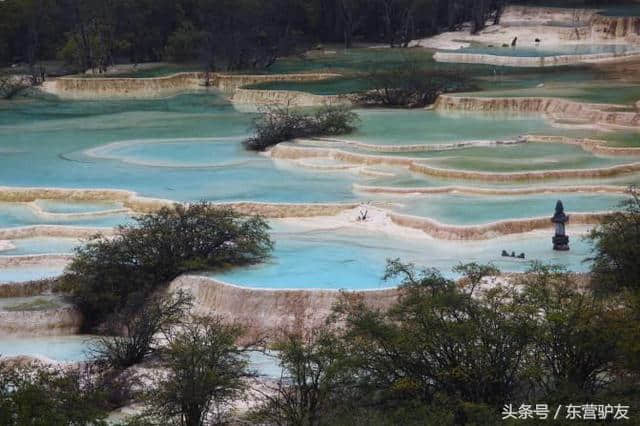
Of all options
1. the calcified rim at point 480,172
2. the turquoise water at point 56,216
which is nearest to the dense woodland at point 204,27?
the calcified rim at point 480,172

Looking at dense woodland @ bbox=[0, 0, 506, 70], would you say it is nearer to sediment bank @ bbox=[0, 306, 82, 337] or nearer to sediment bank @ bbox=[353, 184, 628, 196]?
sediment bank @ bbox=[353, 184, 628, 196]

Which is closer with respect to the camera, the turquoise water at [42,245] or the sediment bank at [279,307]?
the sediment bank at [279,307]

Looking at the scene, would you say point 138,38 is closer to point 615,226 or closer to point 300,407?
point 615,226

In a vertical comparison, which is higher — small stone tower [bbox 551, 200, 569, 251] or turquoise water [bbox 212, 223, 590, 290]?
small stone tower [bbox 551, 200, 569, 251]

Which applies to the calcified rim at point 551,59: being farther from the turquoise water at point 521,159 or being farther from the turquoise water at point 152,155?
the turquoise water at point 521,159

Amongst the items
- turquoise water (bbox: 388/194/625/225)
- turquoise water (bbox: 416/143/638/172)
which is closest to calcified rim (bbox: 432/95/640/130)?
turquoise water (bbox: 416/143/638/172)
